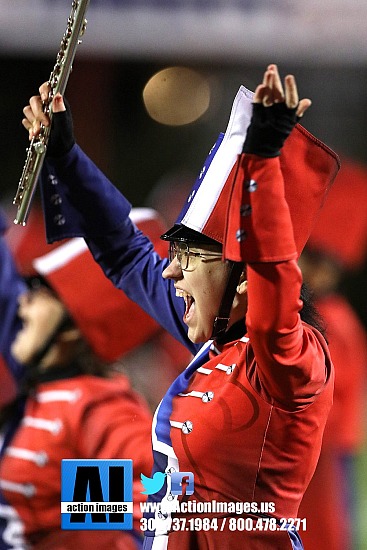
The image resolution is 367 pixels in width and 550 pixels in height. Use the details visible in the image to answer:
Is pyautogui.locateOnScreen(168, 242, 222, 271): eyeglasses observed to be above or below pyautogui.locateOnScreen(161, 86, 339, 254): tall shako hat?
below

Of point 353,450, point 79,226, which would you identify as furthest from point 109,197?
point 353,450

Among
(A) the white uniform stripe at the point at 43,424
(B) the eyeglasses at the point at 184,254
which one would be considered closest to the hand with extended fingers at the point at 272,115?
(B) the eyeglasses at the point at 184,254

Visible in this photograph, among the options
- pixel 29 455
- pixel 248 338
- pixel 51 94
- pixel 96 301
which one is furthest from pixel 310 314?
pixel 29 455

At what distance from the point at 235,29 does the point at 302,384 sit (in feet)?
9.54

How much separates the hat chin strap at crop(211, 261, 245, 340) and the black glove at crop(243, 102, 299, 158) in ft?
0.74

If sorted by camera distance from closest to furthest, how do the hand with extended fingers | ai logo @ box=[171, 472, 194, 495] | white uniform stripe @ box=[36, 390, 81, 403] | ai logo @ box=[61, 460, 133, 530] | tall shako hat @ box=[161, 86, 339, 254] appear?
the hand with extended fingers
tall shako hat @ box=[161, 86, 339, 254]
ai logo @ box=[171, 472, 194, 495]
ai logo @ box=[61, 460, 133, 530]
white uniform stripe @ box=[36, 390, 81, 403]

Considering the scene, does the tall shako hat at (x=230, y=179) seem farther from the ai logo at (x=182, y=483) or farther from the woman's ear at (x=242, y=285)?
the ai logo at (x=182, y=483)

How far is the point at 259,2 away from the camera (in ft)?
12.9

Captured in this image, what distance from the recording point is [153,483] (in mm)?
1398

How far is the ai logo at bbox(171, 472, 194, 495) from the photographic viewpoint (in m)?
1.34

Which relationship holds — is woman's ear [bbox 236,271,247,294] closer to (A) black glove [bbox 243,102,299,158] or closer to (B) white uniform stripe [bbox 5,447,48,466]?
(A) black glove [bbox 243,102,299,158]

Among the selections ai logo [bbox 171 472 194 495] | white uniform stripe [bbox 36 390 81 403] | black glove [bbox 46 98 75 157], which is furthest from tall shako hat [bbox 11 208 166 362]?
ai logo [bbox 171 472 194 495]

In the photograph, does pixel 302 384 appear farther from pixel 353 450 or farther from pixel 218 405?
pixel 353 450

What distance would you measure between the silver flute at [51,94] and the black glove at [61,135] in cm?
1
